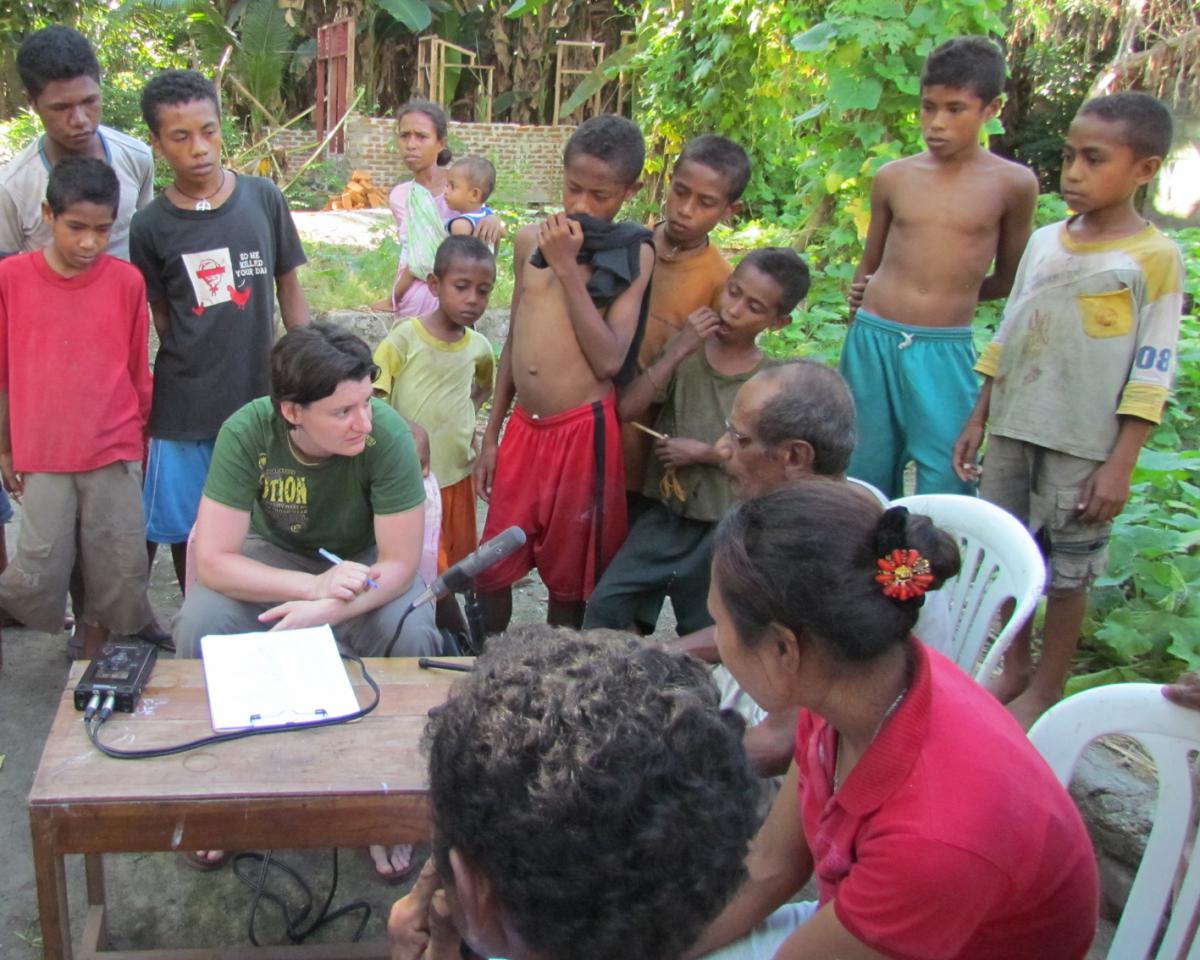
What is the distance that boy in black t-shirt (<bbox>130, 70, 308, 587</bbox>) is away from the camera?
321 centimetres

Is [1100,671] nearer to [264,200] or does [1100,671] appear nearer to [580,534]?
[580,534]

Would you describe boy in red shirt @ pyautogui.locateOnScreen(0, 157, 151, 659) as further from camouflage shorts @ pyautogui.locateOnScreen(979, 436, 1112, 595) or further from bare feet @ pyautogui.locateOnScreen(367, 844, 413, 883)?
camouflage shorts @ pyautogui.locateOnScreen(979, 436, 1112, 595)

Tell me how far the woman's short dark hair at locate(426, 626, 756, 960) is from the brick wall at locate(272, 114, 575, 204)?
12968mm

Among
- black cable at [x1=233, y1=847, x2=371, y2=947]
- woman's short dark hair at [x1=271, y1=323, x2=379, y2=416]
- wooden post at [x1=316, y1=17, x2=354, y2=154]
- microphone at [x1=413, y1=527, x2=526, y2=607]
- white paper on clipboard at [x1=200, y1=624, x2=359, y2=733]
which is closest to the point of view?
white paper on clipboard at [x1=200, y1=624, x2=359, y2=733]

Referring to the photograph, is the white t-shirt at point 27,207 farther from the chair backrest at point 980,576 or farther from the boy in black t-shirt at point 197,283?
the chair backrest at point 980,576

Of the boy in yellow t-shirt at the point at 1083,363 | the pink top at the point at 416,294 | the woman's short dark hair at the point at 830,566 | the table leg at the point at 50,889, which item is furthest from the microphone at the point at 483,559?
the pink top at the point at 416,294

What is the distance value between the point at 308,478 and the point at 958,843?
1.93m

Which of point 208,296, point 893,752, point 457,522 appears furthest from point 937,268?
point 208,296

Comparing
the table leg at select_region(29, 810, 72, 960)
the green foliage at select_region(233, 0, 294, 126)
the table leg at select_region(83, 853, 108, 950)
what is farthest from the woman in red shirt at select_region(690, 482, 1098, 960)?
the green foliage at select_region(233, 0, 294, 126)

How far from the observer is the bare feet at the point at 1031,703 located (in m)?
2.83

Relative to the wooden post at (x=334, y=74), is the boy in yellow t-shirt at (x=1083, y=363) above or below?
below

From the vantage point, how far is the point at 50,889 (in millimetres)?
1845

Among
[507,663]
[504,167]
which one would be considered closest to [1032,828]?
[507,663]

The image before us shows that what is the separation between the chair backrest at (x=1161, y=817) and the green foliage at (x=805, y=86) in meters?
4.23
